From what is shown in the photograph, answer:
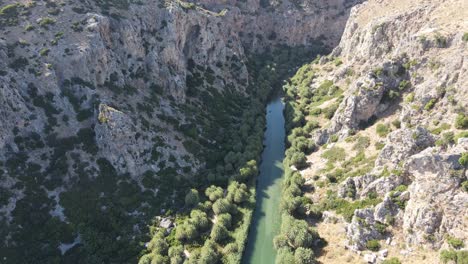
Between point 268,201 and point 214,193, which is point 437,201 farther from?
point 214,193

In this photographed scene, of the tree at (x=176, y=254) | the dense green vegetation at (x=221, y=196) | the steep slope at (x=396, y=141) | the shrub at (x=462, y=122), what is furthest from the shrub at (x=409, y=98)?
the tree at (x=176, y=254)

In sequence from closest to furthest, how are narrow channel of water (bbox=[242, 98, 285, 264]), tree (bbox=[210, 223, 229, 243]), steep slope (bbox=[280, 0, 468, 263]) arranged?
steep slope (bbox=[280, 0, 468, 263])
tree (bbox=[210, 223, 229, 243])
narrow channel of water (bbox=[242, 98, 285, 264])

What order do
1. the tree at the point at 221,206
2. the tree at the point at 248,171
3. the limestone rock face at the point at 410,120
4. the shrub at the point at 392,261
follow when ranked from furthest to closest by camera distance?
the tree at the point at 248,171 < the tree at the point at 221,206 < the limestone rock face at the point at 410,120 < the shrub at the point at 392,261

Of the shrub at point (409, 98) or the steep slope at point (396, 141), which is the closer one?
the steep slope at point (396, 141)

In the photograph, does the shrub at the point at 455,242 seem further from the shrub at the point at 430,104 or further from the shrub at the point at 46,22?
the shrub at the point at 46,22

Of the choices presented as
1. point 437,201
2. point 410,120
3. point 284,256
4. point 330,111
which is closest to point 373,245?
point 437,201

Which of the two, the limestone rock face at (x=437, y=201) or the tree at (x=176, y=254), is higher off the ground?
the limestone rock face at (x=437, y=201)

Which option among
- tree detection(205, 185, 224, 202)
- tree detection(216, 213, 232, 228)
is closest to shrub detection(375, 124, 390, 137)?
tree detection(205, 185, 224, 202)

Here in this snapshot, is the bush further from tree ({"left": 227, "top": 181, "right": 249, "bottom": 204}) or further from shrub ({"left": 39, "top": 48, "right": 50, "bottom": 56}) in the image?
shrub ({"left": 39, "top": 48, "right": 50, "bottom": 56})

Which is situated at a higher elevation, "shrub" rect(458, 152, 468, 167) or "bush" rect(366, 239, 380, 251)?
"shrub" rect(458, 152, 468, 167)
